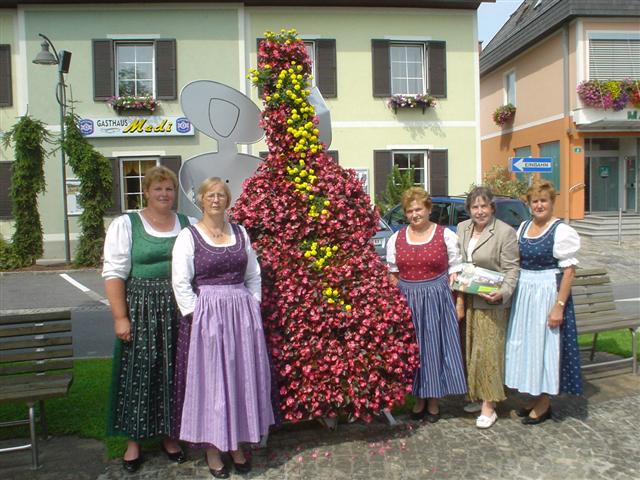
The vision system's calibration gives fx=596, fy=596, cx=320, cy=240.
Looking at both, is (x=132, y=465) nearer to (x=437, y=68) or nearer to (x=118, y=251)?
(x=118, y=251)

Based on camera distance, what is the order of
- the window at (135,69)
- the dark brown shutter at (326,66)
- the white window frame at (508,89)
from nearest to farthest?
the window at (135,69) < the dark brown shutter at (326,66) < the white window frame at (508,89)

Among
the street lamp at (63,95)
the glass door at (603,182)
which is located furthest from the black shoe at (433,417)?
the glass door at (603,182)

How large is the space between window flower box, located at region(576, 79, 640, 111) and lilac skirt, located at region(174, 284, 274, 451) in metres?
17.7

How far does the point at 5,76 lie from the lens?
15977mm

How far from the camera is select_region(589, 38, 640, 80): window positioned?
18656 millimetres

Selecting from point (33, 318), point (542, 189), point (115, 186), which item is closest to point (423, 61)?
point (115, 186)

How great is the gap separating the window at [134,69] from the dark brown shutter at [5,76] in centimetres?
228

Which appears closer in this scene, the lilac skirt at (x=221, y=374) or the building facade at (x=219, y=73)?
the lilac skirt at (x=221, y=374)

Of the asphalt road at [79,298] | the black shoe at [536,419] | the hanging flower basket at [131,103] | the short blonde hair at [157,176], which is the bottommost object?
the black shoe at [536,419]

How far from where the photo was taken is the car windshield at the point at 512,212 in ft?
36.7

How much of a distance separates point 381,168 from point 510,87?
31.8 ft

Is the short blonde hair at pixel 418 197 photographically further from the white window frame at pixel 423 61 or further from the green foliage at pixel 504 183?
the green foliage at pixel 504 183

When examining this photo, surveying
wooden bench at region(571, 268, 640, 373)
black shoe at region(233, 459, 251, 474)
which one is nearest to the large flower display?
black shoe at region(233, 459, 251, 474)

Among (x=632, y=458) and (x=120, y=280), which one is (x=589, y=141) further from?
(x=120, y=280)
